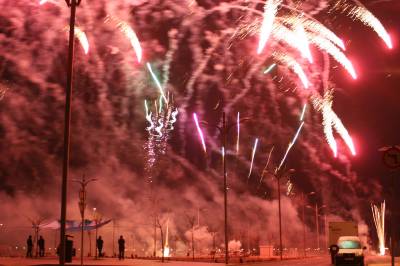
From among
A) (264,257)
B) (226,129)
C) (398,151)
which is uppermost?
(226,129)

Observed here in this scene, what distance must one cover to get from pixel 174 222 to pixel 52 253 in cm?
1915

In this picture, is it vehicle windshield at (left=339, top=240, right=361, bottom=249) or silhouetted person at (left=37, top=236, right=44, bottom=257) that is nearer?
vehicle windshield at (left=339, top=240, right=361, bottom=249)

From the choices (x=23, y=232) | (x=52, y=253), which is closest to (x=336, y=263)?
(x=52, y=253)

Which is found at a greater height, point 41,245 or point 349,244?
point 41,245

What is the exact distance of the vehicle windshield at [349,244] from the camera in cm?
3862

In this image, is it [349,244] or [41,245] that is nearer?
[349,244]

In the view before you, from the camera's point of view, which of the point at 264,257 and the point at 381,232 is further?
the point at 381,232

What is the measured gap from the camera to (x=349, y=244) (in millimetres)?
39094

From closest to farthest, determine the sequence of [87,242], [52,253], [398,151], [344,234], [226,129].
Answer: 1. [398,151]
2. [226,129]
3. [344,234]
4. [52,253]
5. [87,242]

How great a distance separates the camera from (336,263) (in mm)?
36938

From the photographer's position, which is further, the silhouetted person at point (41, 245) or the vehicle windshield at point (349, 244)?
the silhouetted person at point (41, 245)

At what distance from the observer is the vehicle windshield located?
3862 centimetres

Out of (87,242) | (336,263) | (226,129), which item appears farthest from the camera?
(87,242)

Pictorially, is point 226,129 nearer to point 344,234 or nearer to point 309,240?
point 344,234
